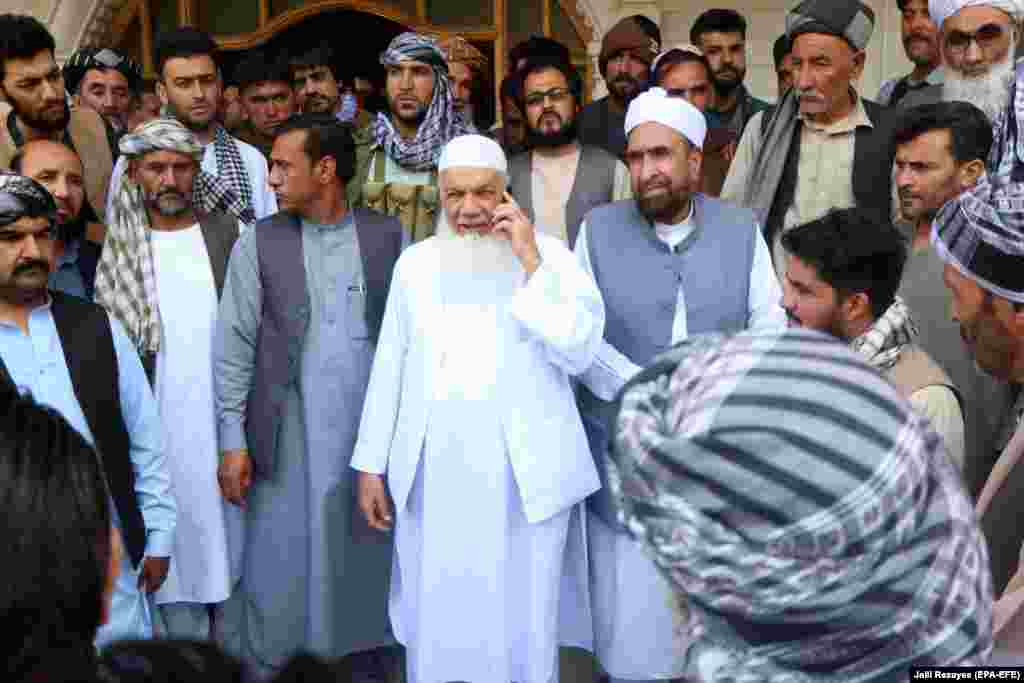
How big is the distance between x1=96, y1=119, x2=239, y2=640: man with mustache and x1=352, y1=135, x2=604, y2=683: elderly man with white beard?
60 centimetres

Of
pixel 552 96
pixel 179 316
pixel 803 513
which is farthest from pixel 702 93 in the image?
pixel 803 513

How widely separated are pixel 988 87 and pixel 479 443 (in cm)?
215

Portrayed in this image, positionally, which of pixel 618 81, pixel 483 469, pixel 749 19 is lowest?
pixel 483 469

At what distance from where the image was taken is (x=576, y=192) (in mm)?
4008

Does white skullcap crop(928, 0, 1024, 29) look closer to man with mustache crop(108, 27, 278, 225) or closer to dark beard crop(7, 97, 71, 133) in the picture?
man with mustache crop(108, 27, 278, 225)

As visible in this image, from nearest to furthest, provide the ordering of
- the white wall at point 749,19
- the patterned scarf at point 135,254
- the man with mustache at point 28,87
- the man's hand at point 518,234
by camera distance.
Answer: the man's hand at point 518,234 < the patterned scarf at point 135,254 < the man with mustache at point 28,87 < the white wall at point 749,19

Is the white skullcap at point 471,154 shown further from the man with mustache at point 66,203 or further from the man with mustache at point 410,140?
the man with mustache at point 66,203

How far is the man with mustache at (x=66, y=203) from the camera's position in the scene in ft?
11.5

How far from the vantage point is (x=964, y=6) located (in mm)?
3775

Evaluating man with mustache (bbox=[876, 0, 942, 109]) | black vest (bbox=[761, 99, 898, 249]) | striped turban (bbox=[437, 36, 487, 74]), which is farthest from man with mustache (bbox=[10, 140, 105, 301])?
man with mustache (bbox=[876, 0, 942, 109])

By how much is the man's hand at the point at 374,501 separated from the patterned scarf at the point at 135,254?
81cm

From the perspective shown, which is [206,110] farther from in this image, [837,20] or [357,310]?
[837,20]

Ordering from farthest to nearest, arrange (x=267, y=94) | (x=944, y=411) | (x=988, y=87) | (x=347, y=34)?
(x=347, y=34) → (x=267, y=94) → (x=988, y=87) → (x=944, y=411)

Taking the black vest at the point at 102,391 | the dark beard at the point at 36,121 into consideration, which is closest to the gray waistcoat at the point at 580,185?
the dark beard at the point at 36,121
